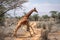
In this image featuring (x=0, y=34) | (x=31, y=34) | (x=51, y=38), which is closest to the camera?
(x=0, y=34)

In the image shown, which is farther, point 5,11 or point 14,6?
point 5,11

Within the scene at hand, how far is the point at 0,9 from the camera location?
15.6 m

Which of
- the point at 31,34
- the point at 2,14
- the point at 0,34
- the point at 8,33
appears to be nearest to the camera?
the point at 0,34

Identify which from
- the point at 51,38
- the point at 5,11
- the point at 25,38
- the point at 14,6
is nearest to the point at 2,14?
the point at 5,11

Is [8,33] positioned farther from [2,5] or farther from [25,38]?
[2,5]

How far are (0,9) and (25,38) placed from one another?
321 cm

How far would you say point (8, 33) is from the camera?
1736 cm

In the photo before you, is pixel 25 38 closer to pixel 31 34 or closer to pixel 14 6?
pixel 31 34

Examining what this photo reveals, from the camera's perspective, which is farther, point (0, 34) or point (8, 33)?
point (8, 33)

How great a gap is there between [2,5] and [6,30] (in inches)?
61.1

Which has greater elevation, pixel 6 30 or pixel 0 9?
pixel 0 9

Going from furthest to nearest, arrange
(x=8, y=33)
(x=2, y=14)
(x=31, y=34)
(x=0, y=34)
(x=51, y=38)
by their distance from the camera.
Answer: (x=51, y=38) < (x=31, y=34) < (x=8, y=33) < (x=2, y=14) < (x=0, y=34)

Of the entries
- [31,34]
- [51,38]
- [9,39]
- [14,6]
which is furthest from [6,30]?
[51,38]

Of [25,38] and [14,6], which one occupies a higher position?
[14,6]
